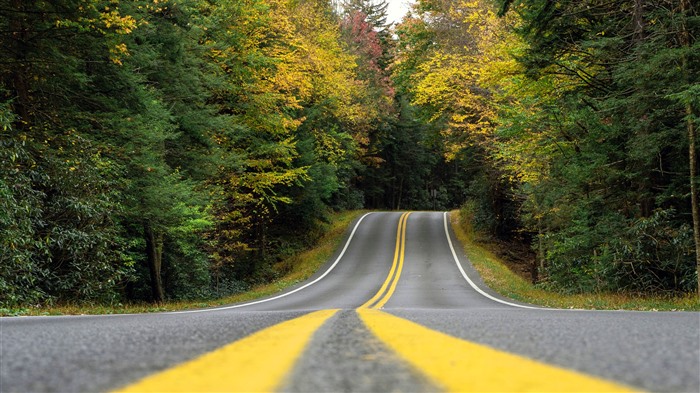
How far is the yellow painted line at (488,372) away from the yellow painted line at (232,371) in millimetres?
409

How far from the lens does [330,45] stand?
32.8 metres

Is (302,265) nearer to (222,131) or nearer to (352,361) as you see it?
(222,131)

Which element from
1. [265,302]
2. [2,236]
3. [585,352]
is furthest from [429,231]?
[585,352]

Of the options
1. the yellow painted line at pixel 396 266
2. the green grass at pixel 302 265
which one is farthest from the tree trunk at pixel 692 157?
the green grass at pixel 302 265

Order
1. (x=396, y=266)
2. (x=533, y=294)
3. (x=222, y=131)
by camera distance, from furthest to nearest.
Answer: (x=396, y=266) → (x=222, y=131) → (x=533, y=294)

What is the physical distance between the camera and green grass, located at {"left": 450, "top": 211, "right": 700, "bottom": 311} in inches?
378

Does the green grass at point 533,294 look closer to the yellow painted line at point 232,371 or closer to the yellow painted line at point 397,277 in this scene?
the yellow painted line at point 397,277

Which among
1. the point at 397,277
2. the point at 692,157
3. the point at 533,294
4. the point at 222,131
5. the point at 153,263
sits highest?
the point at 222,131

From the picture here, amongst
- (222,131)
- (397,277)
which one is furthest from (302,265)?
(222,131)

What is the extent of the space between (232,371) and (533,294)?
1642 cm

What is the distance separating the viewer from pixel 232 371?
1.47 meters

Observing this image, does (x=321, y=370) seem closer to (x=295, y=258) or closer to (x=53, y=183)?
(x=53, y=183)

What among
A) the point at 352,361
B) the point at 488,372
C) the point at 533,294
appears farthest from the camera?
the point at 533,294

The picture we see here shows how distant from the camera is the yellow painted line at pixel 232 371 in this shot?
129 cm
